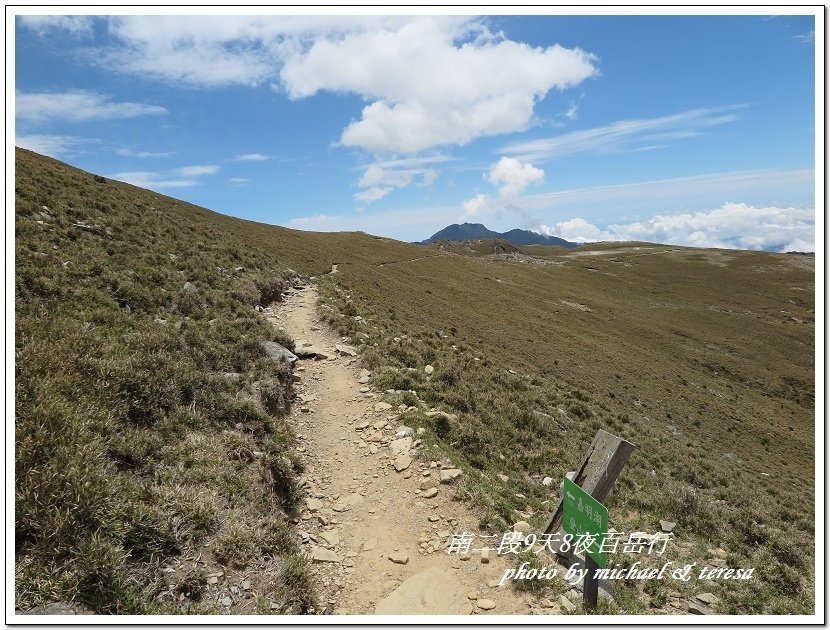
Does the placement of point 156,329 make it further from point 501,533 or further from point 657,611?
point 657,611

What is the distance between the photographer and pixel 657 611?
25.3 ft

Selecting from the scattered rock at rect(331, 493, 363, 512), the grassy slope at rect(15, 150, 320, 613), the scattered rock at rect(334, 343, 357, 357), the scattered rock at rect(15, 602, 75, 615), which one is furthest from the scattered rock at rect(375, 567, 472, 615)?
the scattered rock at rect(334, 343, 357, 357)

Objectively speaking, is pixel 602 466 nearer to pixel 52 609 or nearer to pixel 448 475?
pixel 448 475

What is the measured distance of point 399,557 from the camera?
24.5 ft

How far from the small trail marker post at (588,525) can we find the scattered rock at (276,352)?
36.0 ft

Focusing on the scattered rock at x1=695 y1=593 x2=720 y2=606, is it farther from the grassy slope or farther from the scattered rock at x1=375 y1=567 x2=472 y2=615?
the grassy slope

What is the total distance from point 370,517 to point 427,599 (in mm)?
2468

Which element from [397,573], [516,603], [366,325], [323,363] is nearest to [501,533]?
[516,603]

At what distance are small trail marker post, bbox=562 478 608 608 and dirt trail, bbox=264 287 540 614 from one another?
3.23ft

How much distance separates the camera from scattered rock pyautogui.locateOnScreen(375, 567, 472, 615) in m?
6.48

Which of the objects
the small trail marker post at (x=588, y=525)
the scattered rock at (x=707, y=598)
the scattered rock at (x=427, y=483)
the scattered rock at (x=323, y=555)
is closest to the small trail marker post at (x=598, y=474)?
the small trail marker post at (x=588, y=525)

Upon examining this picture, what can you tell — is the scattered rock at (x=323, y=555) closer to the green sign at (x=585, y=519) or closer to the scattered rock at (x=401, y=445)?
the scattered rock at (x=401, y=445)

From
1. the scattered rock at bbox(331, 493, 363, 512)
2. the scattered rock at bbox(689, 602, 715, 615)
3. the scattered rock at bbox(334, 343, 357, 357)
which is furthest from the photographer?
the scattered rock at bbox(334, 343, 357, 357)
